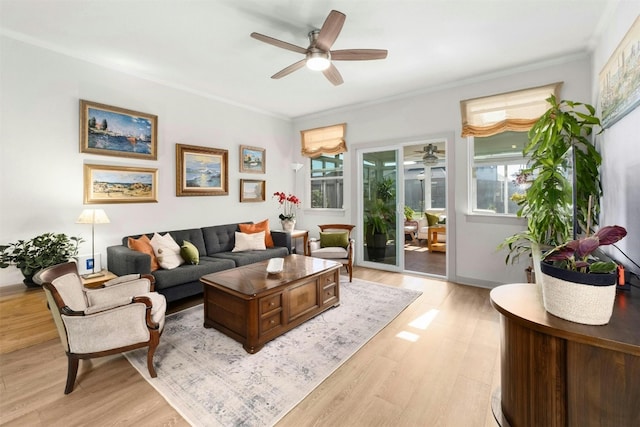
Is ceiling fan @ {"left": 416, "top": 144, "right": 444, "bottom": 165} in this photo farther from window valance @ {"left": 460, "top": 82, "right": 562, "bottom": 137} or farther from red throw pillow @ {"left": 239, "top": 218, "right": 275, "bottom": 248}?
red throw pillow @ {"left": 239, "top": 218, "right": 275, "bottom": 248}

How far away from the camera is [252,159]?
204 inches

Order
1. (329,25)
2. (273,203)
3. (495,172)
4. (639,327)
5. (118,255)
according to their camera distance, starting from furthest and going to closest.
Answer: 1. (273,203)
2. (495,172)
3. (118,255)
4. (329,25)
5. (639,327)

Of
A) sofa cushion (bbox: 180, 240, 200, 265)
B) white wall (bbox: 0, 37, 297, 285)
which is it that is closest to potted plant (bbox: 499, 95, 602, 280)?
sofa cushion (bbox: 180, 240, 200, 265)

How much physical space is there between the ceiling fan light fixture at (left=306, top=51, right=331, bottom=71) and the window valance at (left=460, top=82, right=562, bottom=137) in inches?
94.4

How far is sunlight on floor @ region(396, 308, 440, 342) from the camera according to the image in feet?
8.57

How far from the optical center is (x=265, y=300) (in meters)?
2.46

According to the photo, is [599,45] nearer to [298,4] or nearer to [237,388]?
[298,4]

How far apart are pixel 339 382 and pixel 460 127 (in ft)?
12.3

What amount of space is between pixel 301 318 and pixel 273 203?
3186mm

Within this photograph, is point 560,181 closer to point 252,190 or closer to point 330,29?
point 330,29

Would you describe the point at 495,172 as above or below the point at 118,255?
above

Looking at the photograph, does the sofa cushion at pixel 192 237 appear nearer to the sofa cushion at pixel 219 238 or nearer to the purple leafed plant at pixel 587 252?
the sofa cushion at pixel 219 238

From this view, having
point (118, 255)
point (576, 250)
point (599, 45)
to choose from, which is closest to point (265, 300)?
point (118, 255)

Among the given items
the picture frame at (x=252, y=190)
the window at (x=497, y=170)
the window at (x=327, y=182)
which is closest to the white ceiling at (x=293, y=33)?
the window at (x=497, y=170)
